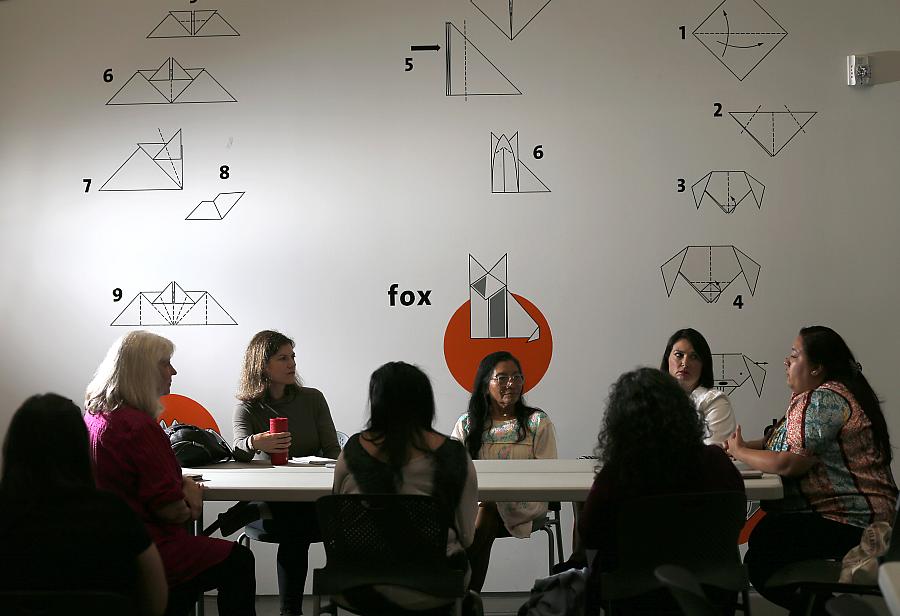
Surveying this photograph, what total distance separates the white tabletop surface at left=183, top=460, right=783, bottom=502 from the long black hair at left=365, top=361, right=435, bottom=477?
452 millimetres

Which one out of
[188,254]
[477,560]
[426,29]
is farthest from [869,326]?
[188,254]

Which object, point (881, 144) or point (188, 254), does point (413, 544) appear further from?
point (881, 144)

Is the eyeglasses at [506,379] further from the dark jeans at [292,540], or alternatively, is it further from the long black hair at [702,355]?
the dark jeans at [292,540]

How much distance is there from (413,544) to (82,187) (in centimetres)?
317

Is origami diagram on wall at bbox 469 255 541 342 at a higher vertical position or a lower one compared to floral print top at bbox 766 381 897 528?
higher

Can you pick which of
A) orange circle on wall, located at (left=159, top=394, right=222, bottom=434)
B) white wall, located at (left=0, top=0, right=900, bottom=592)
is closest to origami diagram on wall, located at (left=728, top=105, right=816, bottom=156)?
white wall, located at (left=0, top=0, right=900, bottom=592)

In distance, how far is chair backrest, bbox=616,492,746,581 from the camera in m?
2.30

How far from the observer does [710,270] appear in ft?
14.7

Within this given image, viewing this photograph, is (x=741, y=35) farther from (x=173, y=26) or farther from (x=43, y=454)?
(x=43, y=454)

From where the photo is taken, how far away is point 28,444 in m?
1.91

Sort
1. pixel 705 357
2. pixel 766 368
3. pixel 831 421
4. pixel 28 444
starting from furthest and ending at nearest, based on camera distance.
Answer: pixel 766 368 < pixel 705 357 < pixel 831 421 < pixel 28 444

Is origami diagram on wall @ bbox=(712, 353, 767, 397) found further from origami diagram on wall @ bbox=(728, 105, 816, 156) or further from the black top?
the black top

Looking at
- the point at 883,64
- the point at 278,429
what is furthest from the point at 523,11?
the point at 278,429

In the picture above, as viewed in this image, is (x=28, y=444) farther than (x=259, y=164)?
No
